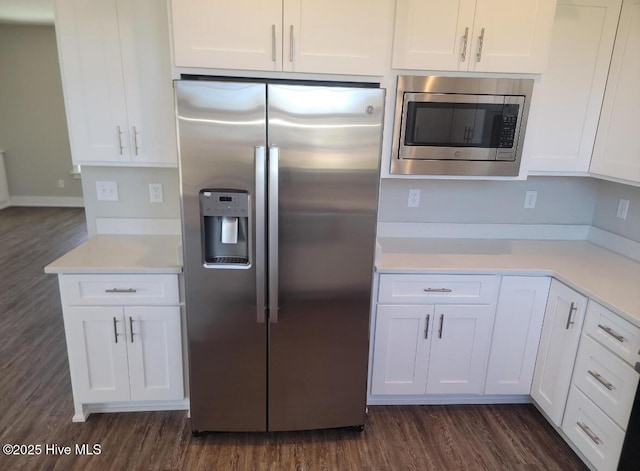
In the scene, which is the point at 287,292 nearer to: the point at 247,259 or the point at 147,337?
the point at 247,259

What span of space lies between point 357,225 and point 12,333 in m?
2.80

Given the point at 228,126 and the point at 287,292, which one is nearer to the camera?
the point at 228,126

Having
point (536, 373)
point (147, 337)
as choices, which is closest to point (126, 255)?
point (147, 337)

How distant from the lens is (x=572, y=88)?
7.23ft

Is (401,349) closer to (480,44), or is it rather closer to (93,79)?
(480,44)

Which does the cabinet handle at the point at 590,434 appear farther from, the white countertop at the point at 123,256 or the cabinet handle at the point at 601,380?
the white countertop at the point at 123,256

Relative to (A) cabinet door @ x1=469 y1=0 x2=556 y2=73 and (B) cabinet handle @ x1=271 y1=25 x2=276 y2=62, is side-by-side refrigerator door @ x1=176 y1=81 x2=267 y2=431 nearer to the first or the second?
(B) cabinet handle @ x1=271 y1=25 x2=276 y2=62

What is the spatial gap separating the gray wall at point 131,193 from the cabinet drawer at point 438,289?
1.33 m

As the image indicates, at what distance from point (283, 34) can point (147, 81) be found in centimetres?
74

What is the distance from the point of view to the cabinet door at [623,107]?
2.06 meters

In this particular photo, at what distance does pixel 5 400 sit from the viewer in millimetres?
2336

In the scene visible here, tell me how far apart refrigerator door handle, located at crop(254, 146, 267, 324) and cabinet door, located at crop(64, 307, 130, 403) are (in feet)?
2.39

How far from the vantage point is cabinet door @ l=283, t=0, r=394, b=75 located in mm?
1806

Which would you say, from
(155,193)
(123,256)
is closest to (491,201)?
(155,193)
